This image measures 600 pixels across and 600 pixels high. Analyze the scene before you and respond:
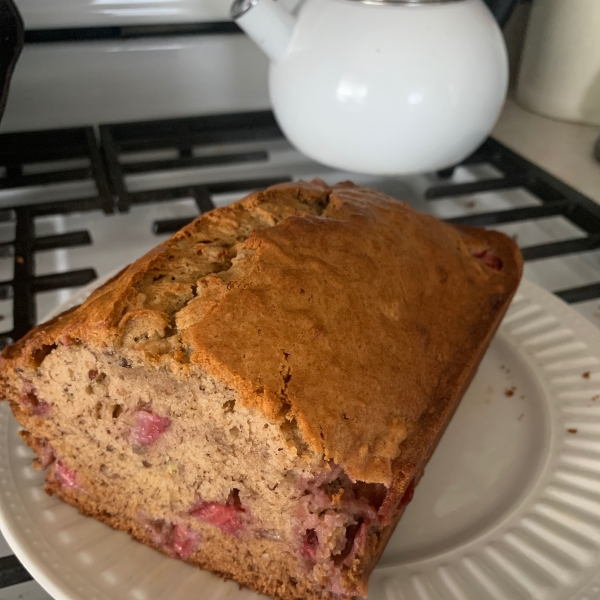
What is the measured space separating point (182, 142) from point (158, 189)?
275 mm

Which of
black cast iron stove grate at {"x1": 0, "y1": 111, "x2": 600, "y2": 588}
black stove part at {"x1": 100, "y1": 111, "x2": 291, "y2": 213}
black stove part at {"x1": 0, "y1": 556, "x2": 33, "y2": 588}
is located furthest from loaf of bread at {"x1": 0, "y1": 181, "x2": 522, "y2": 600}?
black stove part at {"x1": 100, "y1": 111, "x2": 291, "y2": 213}

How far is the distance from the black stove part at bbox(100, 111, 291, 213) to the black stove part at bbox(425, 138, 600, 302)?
20.9 inches

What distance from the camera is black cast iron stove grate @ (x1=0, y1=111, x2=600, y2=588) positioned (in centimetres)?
133

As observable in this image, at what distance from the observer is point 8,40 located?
1344mm

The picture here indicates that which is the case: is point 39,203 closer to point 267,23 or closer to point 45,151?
point 45,151

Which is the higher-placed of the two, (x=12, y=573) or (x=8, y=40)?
(x=8, y=40)

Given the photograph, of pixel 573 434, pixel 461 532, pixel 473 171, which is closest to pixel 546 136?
pixel 473 171

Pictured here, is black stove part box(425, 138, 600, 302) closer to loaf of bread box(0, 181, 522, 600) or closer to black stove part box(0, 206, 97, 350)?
loaf of bread box(0, 181, 522, 600)

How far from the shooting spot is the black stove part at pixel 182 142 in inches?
60.6

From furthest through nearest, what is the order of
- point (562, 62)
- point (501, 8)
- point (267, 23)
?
point (562, 62), point (501, 8), point (267, 23)

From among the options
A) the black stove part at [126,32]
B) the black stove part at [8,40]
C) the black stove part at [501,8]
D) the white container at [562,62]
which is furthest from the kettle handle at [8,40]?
the white container at [562,62]

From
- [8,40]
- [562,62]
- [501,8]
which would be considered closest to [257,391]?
[8,40]

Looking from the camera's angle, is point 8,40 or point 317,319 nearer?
point 317,319

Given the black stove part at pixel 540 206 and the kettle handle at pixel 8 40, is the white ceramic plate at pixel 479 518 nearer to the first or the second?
the black stove part at pixel 540 206
